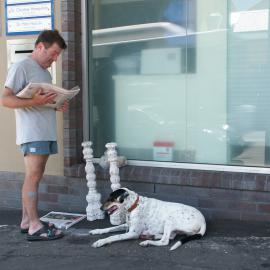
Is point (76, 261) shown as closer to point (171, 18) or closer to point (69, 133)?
point (69, 133)

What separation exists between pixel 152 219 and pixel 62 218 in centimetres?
129

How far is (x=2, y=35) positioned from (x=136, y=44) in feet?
5.33

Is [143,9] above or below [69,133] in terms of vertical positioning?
above

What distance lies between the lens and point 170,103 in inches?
237

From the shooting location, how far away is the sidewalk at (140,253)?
4469 millimetres

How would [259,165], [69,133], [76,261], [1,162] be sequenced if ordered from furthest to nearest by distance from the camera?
[1,162], [69,133], [259,165], [76,261]

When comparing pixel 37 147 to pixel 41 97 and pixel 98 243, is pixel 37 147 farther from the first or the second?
pixel 98 243

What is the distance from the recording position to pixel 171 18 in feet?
19.4

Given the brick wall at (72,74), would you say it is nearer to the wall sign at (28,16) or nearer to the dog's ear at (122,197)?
the wall sign at (28,16)

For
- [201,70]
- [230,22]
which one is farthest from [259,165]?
[230,22]

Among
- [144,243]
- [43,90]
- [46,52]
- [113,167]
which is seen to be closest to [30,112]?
[43,90]

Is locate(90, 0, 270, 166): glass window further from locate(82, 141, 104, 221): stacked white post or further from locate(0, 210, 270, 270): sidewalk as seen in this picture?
locate(0, 210, 270, 270): sidewalk

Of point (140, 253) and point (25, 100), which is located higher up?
point (25, 100)

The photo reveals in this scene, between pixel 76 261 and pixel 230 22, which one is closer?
pixel 76 261
